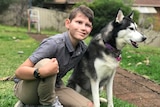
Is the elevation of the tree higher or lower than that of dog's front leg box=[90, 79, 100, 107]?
lower

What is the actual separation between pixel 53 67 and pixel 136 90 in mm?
2397

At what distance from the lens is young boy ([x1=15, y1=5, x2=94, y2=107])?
2.53 m

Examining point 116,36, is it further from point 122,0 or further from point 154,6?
point 154,6

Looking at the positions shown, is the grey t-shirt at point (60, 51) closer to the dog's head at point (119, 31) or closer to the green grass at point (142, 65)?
the dog's head at point (119, 31)

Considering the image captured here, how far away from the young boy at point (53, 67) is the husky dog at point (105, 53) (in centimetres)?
22

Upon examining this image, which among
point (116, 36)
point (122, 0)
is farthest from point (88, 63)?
point (122, 0)

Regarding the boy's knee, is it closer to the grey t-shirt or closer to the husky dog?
the grey t-shirt

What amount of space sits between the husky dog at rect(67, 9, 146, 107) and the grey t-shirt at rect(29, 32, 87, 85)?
203 millimetres

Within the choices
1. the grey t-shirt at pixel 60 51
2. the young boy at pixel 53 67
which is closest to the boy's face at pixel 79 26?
the young boy at pixel 53 67

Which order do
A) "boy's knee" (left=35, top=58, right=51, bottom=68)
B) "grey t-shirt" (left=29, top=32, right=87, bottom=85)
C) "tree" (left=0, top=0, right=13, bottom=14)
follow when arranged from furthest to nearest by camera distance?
"tree" (left=0, top=0, right=13, bottom=14) < "grey t-shirt" (left=29, top=32, right=87, bottom=85) < "boy's knee" (left=35, top=58, right=51, bottom=68)

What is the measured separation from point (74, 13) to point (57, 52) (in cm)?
42

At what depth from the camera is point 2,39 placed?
34.6 feet

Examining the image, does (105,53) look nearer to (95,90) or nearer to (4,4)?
(95,90)

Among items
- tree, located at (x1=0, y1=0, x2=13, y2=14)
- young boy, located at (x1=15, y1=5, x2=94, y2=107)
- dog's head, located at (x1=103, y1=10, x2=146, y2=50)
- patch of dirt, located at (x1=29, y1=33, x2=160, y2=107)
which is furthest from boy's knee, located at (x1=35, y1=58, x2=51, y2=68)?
tree, located at (x1=0, y1=0, x2=13, y2=14)
